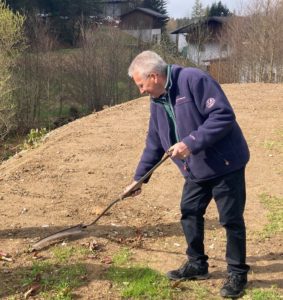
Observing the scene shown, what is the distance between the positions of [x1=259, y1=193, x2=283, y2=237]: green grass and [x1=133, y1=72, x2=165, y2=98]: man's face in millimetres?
2234

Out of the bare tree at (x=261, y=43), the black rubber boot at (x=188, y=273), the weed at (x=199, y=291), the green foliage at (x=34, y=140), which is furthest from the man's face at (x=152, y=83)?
the bare tree at (x=261, y=43)

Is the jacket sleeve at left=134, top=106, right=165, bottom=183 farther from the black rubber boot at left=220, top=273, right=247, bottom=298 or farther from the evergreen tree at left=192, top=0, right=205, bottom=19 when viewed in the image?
the evergreen tree at left=192, top=0, right=205, bottom=19

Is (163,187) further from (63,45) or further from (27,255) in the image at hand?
(63,45)

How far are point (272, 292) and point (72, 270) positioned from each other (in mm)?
1596

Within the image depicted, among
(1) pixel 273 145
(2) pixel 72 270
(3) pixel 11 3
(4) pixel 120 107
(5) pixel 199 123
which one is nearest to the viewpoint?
(5) pixel 199 123

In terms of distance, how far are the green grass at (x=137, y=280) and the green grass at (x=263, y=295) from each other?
23.5 inches

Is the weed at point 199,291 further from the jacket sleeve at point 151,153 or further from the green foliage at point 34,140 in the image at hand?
the green foliage at point 34,140

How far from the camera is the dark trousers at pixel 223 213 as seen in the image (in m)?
3.44

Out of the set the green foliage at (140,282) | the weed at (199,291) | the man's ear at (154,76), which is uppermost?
the man's ear at (154,76)

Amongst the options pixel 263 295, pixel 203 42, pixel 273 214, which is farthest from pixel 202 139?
pixel 203 42

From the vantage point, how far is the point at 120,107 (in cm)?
1252

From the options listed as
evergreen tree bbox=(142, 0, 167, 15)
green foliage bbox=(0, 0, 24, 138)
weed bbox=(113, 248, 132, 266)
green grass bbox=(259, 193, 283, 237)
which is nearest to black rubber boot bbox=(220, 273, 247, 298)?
weed bbox=(113, 248, 132, 266)

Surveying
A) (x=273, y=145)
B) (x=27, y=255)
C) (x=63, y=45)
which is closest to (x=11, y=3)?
(x=63, y=45)

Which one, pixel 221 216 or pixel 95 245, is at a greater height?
pixel 221 216
